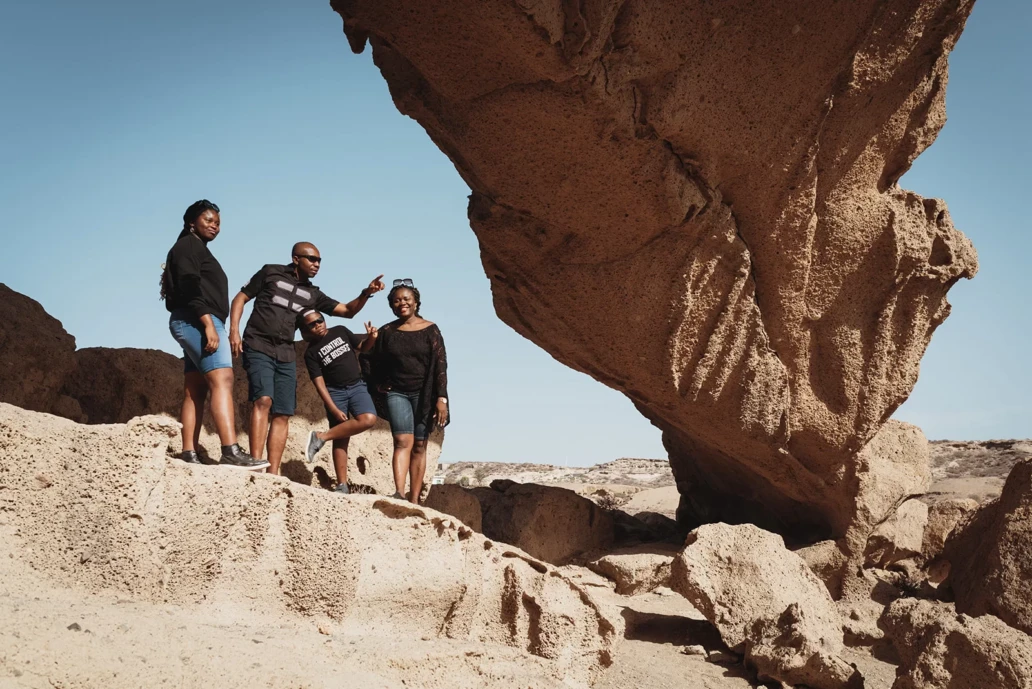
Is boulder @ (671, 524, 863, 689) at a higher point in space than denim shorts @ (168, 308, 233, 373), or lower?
lower

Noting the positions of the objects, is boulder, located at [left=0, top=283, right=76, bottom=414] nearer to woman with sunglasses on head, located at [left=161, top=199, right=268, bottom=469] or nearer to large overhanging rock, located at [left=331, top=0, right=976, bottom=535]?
woman with sunglasses on head, located at [left=161, top=199, right=268, bottom=469]

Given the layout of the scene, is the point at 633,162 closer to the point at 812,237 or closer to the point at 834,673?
the point at 812,237

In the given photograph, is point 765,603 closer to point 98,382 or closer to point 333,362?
point 333,362

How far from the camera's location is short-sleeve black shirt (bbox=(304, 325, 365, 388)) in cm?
545

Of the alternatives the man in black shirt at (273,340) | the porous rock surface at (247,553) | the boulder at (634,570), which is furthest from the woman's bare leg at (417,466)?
the boulder at (634,570)

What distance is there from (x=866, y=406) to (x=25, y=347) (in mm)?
5879

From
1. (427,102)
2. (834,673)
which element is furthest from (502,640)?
(427,102)

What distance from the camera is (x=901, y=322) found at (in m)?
6.94

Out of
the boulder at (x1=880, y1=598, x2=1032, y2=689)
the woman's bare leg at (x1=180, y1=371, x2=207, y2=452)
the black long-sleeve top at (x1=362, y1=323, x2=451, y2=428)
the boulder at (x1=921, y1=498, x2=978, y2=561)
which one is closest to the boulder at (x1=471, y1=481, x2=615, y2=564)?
the black long-sleeve top at (x1=362, y1=323, x2=451, y2=428)

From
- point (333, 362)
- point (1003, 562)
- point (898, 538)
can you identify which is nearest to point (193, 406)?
point (333, 362)

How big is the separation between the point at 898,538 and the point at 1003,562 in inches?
65.0

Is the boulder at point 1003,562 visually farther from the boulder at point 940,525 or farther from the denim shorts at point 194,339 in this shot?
the denim shorts at point 194,339

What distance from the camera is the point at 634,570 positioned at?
712cm

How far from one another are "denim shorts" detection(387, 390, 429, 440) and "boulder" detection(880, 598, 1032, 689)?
2969 millimetres
